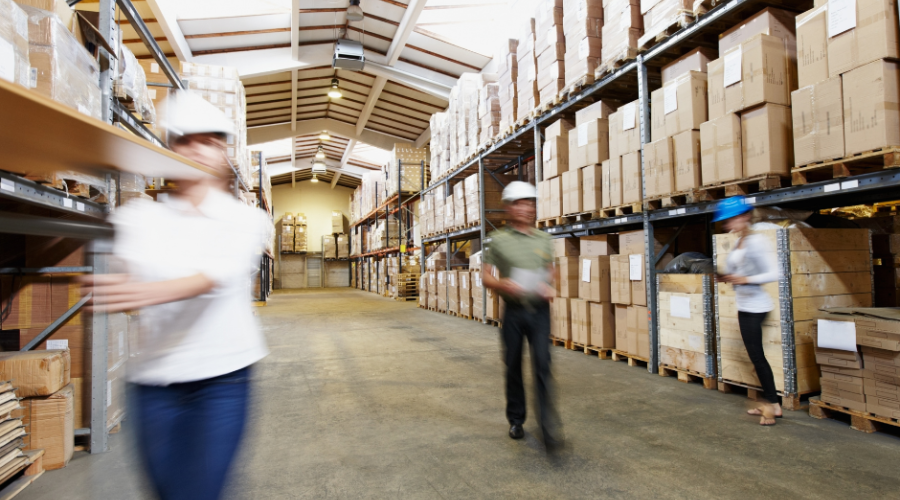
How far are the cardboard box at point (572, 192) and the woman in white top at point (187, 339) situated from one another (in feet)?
17.7

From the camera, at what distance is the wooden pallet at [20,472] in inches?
101

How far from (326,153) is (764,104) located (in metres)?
23.0

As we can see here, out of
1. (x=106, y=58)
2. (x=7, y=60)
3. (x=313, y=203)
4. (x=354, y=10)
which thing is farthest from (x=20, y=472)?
(x=313, y=203)

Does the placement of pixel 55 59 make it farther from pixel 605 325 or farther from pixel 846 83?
pixel 605 325

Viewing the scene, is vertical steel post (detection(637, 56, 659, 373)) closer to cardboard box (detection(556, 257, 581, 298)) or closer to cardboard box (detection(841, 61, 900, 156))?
cardboard box (detection(556, 257, 581, 298))

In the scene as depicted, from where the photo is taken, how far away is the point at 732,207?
3.96m

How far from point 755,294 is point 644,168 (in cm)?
205

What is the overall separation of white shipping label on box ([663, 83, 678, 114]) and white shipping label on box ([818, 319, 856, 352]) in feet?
7.91

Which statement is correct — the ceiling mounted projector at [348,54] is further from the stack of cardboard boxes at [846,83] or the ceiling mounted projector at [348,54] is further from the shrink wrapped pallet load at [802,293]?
the shrink wrapped pallet load at [802,293]

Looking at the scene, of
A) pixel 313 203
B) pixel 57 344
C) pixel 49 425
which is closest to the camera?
pixel 49 425

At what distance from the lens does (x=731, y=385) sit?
4434mm

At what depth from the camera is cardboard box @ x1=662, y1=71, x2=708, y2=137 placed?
4586 millimetres

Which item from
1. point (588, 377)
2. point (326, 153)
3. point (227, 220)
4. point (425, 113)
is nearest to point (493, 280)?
point (227, 220)

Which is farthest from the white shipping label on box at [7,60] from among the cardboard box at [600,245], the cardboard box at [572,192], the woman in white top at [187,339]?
the cardboard box at [600,245]
